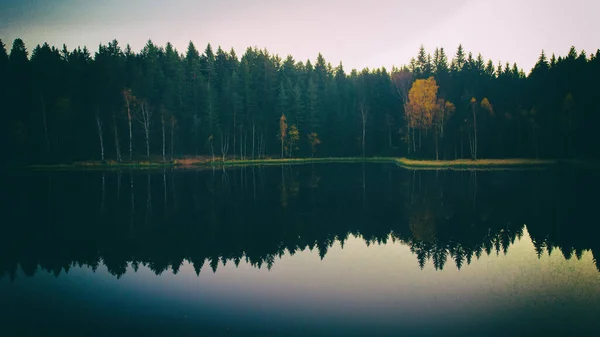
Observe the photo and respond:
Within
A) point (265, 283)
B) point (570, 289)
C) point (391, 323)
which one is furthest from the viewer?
point (265, 283)

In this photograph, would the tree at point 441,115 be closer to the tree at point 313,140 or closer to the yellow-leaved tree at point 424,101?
the yellow-leaved tree at point 424,101

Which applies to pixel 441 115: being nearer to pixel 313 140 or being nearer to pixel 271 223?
pixel 313 140

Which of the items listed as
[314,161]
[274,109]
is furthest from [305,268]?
[274,109]

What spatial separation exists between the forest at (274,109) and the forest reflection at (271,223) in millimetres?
34431

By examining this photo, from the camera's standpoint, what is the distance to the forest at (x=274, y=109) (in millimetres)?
69812

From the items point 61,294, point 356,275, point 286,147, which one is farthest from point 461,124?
point 61,294

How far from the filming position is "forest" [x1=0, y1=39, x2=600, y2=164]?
69.8 m

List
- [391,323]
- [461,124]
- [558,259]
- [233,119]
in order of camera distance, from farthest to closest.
Result: 1. [233,119]
2. [461,124]
3. [558,259]
4. [391,323]

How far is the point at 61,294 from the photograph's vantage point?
13398 mm

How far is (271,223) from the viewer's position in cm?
2344

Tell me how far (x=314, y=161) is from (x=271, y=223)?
66.5 metres

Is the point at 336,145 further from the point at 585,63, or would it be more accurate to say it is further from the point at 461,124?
the point at 585,63

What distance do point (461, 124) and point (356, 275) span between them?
62.5 meters

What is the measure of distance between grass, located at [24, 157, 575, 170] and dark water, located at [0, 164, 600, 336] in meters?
33.9
